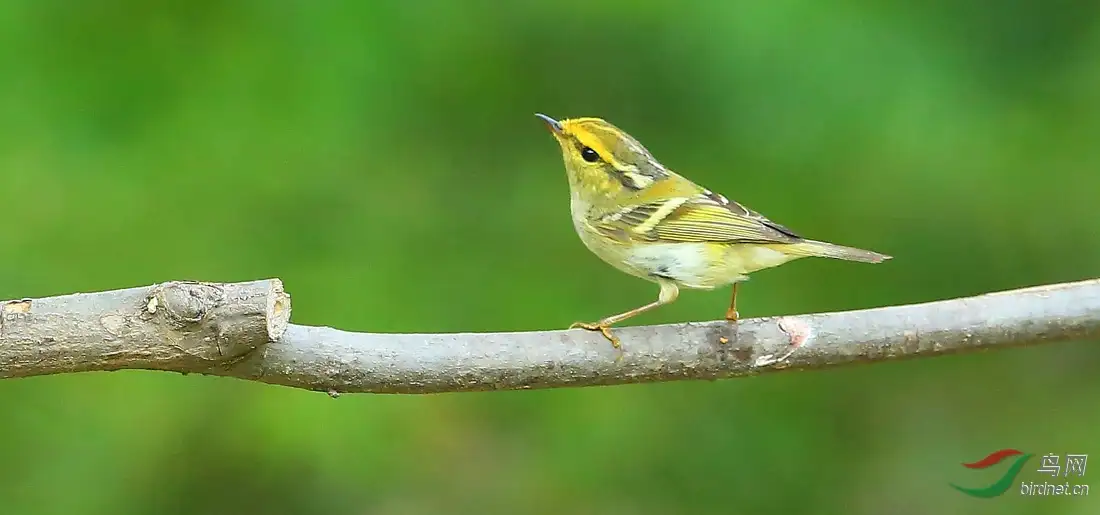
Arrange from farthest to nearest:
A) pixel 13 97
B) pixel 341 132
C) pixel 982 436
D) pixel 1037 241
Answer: pixel 982 436
pixel 1037 241
pixel 341 132
pixel 13 97

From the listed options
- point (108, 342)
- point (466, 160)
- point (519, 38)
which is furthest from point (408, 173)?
point (108, 342)

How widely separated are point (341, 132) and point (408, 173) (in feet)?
1.55

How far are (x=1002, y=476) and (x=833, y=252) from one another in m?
1.59

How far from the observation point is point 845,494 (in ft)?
11.7

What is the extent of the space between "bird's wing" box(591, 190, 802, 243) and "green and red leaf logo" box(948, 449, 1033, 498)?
1.39 metres

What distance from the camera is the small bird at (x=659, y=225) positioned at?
253 cm

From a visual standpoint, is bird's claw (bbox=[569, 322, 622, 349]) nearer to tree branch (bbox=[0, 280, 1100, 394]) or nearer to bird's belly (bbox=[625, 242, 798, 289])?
tree branch (bbox=[0, 280, 1100, 394])

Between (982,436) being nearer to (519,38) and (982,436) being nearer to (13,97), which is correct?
(519,38)

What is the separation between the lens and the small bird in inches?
99.7

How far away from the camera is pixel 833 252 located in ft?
7.77

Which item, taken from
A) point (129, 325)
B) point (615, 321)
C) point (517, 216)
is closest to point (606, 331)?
point (615, 321)

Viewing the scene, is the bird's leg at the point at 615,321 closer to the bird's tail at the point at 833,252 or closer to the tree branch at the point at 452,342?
the tree branch at the point at 452,342

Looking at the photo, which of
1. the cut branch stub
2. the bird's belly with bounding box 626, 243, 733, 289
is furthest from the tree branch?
the bird's belly with bounding box 626, 243, 733, 289

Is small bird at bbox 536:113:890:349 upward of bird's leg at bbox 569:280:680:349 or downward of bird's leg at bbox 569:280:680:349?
upward
